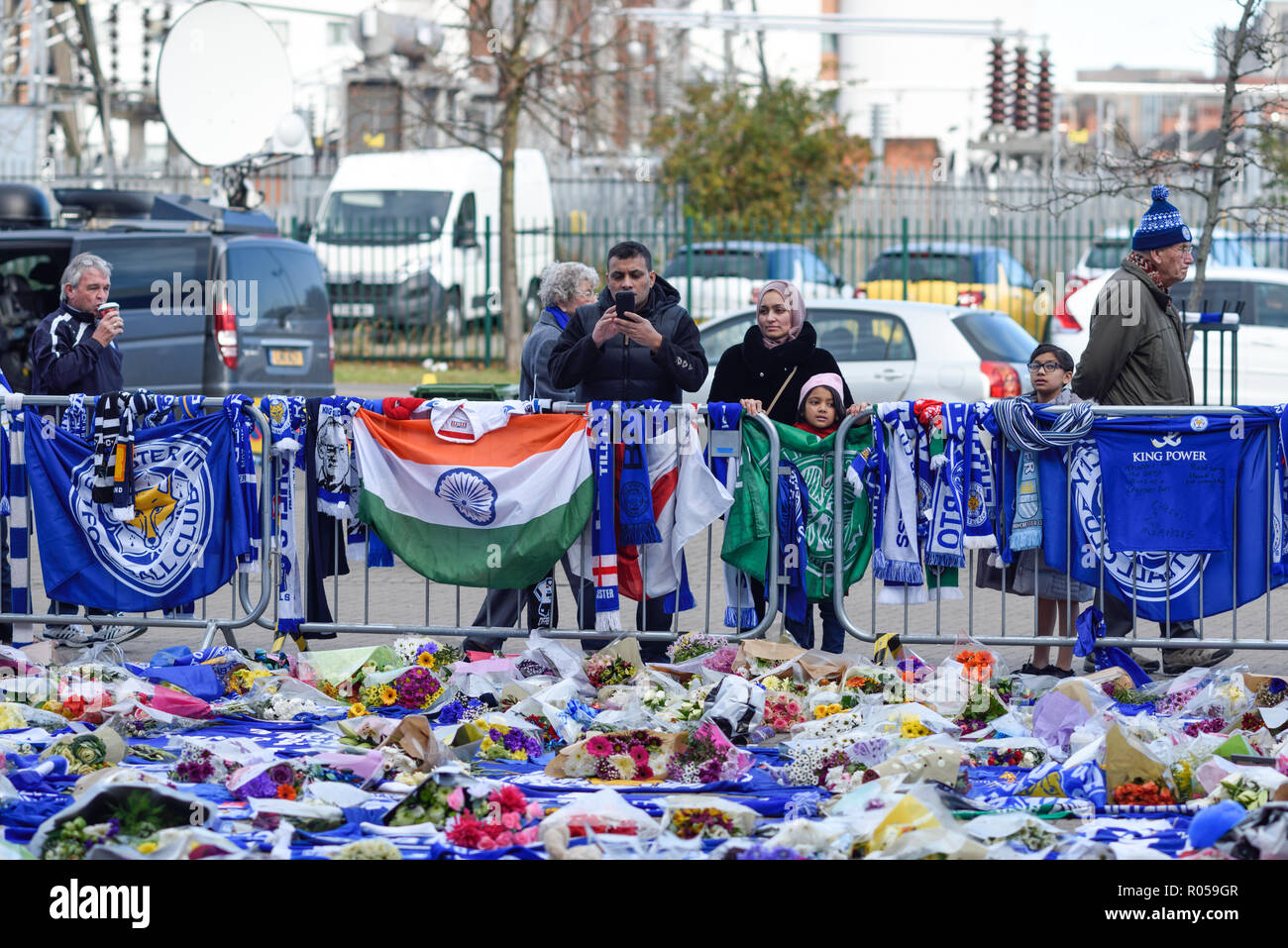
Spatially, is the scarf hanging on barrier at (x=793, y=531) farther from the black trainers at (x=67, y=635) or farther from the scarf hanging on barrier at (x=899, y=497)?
the black trainers at (x=67, y=635)

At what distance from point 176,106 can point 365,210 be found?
29.7 ft

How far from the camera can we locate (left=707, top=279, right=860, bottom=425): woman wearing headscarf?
321 inches

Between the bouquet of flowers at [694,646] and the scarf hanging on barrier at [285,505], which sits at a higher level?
the scarf hanging on barrier at [285,505]

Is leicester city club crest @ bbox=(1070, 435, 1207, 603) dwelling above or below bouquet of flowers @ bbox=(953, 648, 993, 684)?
above

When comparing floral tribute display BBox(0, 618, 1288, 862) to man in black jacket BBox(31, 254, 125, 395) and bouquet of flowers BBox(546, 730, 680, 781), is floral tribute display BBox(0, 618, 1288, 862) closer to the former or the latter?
bouquet of flowers BBox(546, 730, 680, 781)

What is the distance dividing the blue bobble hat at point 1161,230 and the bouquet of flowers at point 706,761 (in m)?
3.30

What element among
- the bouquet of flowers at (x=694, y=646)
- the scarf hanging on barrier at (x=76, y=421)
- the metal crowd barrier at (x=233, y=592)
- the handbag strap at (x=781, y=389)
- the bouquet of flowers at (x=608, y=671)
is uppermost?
the handbag strap at (x=781, y=389)

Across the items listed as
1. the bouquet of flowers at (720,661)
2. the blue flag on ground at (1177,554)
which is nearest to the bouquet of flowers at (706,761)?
the bouquet of flowers at (720,661)

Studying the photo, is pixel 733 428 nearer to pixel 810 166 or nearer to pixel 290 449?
pixel 290 449

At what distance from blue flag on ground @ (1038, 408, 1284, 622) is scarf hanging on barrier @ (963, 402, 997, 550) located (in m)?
0.24

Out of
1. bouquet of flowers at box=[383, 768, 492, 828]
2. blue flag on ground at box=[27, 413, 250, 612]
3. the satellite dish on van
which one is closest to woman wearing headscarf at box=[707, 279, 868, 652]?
blue flag on ground at box=[27, 413, 250, 612]

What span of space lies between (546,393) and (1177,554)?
3079mm

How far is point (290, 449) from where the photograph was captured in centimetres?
786

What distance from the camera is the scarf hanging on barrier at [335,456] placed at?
794 cm
